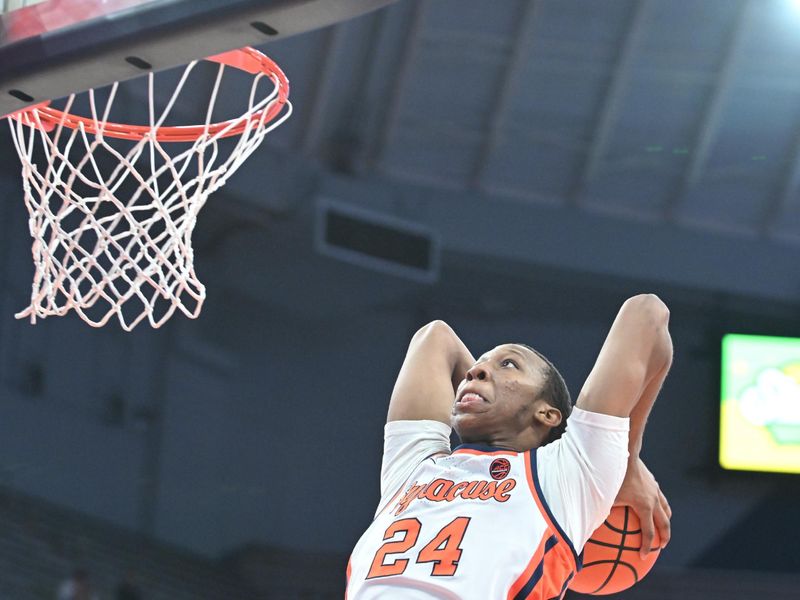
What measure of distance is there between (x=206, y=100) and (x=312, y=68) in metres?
0.97

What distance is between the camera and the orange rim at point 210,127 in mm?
3322

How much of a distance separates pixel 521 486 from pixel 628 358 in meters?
0.37

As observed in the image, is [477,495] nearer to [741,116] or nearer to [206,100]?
[206,100]

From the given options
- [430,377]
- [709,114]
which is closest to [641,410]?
[430,377]

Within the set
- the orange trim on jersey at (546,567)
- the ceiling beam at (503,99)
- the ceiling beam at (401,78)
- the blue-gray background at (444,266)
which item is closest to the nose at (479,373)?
the orange trim on jersey at (546,567)

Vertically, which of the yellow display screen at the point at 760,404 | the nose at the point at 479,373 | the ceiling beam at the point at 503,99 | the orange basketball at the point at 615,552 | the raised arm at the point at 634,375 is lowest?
the yellow display screen at the point at 760,404

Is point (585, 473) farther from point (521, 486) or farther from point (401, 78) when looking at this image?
point (401, 78)

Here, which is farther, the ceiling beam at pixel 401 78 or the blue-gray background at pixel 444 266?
the ceiling beam at pixel 401 78

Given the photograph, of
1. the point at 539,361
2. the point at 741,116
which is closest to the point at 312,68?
the point at 741,116

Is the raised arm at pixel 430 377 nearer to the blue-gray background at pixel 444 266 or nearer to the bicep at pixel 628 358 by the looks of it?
the bicep at pixel 628 358

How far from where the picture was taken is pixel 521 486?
265cm

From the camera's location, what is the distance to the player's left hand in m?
2.76

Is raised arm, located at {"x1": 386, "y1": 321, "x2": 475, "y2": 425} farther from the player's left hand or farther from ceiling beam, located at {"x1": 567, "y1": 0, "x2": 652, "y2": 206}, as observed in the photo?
ceiling beam, located at {"x1": 567, "y1": 0, "x2": 652, "y2": 206}

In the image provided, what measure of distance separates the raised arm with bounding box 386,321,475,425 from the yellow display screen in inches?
243
